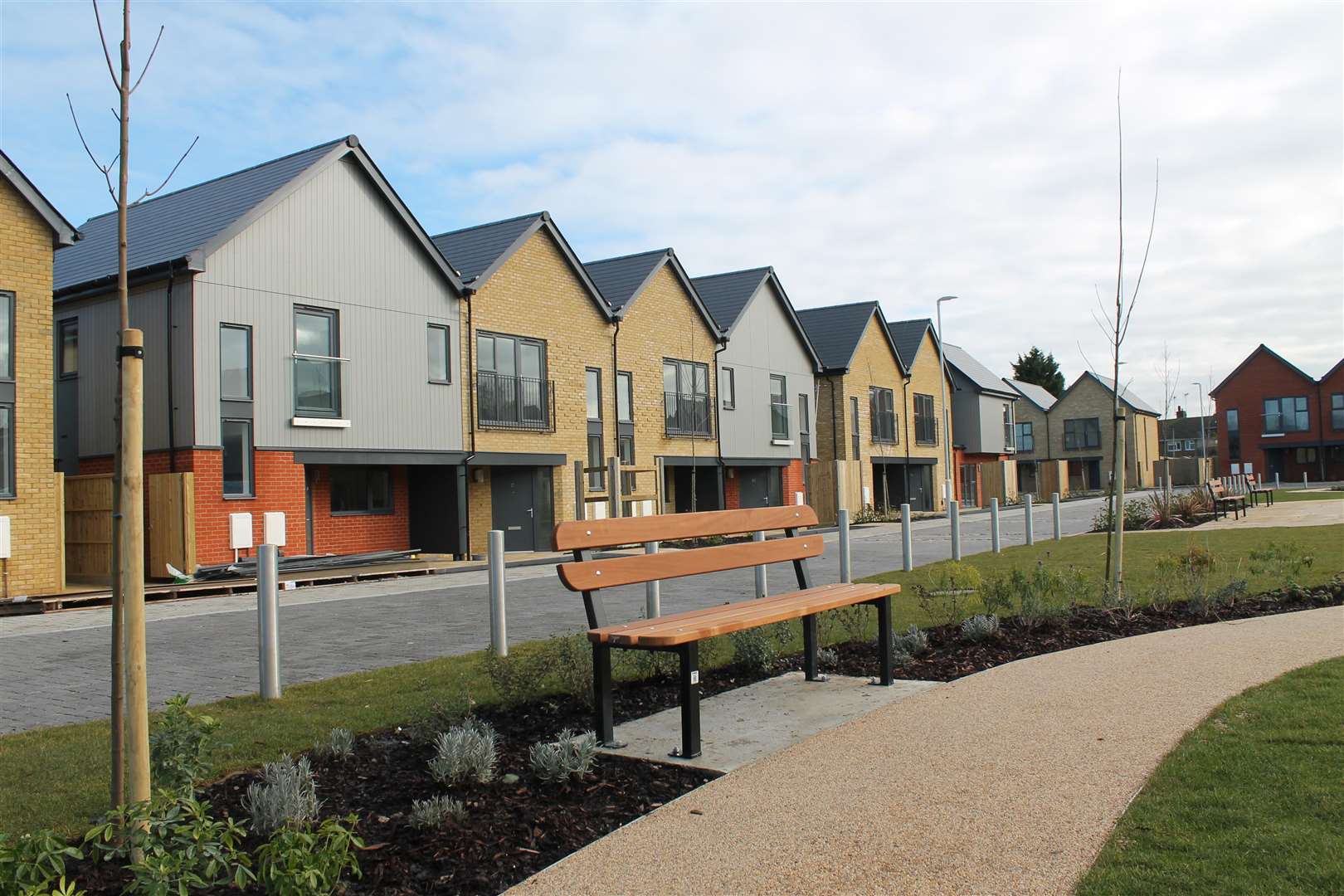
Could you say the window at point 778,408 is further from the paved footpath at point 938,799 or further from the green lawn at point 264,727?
the paved footpath at point 938,799

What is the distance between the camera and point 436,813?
4465mm

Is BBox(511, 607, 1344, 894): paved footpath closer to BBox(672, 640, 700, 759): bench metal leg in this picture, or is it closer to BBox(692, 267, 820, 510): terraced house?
BBox(672, 640, 700, 759): bench metal leg

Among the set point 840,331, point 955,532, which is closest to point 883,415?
point 840,331

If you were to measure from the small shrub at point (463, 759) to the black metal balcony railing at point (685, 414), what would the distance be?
25.9m

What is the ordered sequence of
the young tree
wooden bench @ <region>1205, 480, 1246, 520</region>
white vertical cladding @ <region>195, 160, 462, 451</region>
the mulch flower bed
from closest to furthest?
the mulch flower bed < white vertical cladding @ <region>195, 160, 462, 451</region> < wooden bench @ <region>1205, 480, 1246, 520</region> < the young tree

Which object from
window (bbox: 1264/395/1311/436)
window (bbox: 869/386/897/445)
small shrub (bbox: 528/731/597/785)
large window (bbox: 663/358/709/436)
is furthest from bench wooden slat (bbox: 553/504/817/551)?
window (bbox: 1264/395/1311/436)

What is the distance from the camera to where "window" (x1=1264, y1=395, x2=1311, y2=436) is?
7488cm

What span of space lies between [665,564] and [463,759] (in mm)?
1967

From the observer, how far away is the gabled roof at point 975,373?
184 ft

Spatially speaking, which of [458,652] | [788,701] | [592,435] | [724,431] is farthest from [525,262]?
[788,701]

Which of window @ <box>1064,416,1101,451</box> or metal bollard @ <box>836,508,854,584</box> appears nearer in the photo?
metal bollard @ <box>836,508,854,584</box>

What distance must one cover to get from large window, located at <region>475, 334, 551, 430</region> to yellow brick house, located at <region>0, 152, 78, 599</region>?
9276 millimetres

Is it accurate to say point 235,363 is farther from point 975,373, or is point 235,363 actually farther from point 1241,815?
point 975,373

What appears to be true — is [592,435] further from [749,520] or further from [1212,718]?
[1212,718]
